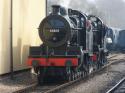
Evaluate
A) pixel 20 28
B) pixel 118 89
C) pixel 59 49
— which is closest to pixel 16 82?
pixel 59 49

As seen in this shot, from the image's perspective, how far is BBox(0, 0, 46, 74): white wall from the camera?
58.0 feet

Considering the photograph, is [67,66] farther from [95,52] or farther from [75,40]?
[95,52]

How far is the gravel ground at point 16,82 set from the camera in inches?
613

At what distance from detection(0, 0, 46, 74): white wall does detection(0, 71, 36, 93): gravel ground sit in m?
0.38

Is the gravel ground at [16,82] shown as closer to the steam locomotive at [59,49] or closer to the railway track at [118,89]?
the steam locomotive at [59,49]

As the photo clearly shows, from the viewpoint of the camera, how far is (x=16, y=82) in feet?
57.0

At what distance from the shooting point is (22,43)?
Answer: 19828 millimetres

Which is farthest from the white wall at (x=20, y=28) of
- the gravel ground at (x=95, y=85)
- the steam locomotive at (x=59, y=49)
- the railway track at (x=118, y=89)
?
the railway track at (x=118, y=89)

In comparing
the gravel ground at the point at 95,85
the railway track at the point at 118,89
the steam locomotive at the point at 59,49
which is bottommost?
the gravel ground at the point at 95,85

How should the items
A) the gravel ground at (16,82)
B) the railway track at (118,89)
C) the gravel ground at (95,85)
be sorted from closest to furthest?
the railway track at (118,89)
the gravel ground at (95,85)
the gravel ground at (16,82)

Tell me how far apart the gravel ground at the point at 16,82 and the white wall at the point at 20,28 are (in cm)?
38

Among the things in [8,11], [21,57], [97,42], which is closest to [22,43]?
[21,57]

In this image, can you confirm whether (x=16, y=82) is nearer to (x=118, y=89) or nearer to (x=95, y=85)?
(x=95, y=85)

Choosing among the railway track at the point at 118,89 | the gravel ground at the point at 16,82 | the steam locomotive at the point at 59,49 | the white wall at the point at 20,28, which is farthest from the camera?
the white wall at the point at 20,28
